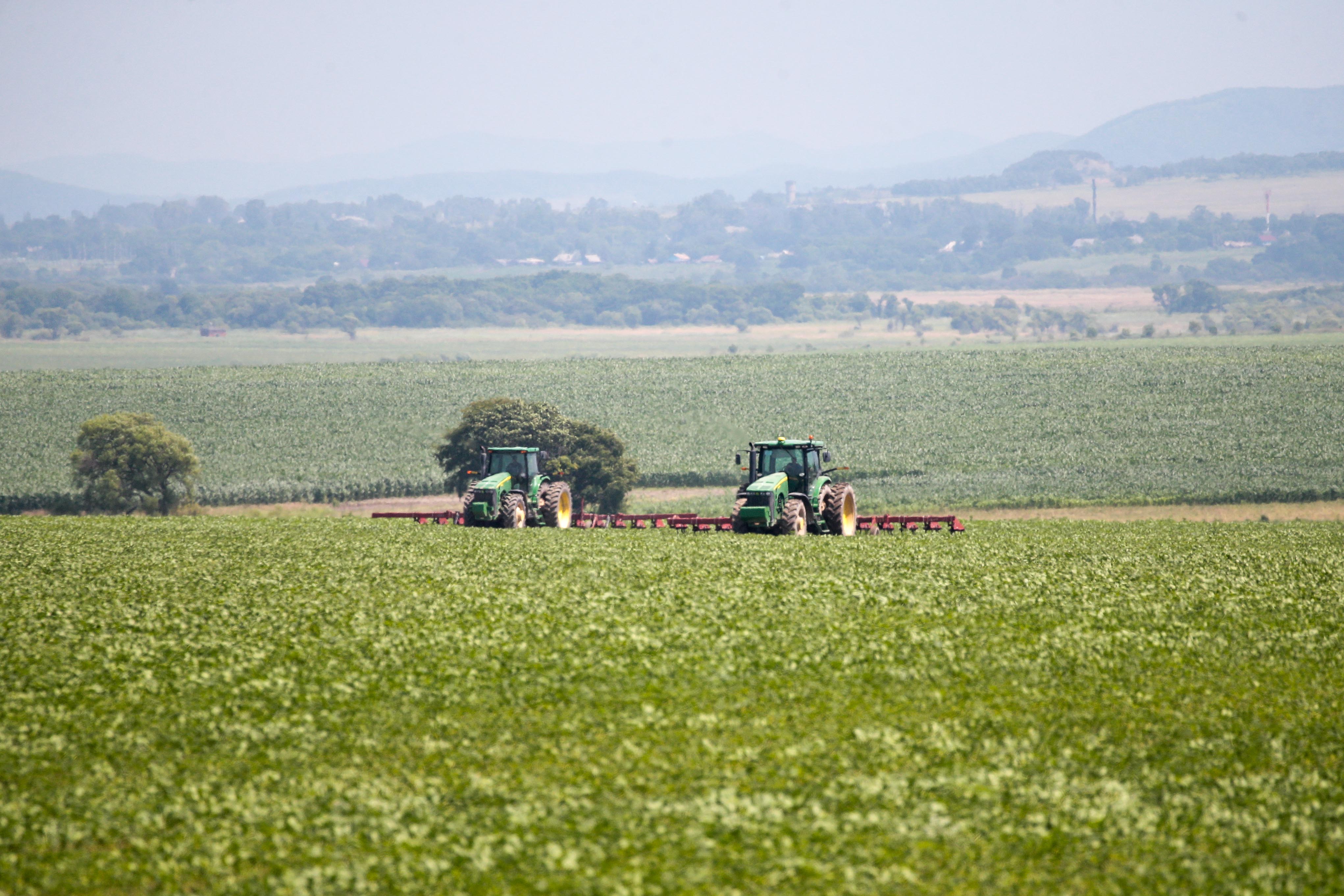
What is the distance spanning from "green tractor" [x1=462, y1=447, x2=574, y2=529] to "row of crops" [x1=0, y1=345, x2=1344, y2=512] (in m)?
28.6

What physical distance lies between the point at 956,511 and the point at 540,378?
5998 centimetres

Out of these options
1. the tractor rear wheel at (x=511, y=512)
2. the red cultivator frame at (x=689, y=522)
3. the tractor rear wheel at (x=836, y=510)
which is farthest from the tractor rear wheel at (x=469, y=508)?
the tractor rear wheel at (x=836, y=510)

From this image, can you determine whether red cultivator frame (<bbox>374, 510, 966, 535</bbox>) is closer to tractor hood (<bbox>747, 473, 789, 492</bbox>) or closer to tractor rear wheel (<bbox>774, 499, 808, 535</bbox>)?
tractor hood (<bbox>747, 473, 789, 492</bbox>)

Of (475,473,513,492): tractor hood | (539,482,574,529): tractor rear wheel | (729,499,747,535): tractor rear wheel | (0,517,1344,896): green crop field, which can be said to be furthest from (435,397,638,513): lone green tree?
(0,517,1344,896): green crop field

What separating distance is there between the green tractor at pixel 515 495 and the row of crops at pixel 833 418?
2857 cm

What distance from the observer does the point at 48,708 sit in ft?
43.5

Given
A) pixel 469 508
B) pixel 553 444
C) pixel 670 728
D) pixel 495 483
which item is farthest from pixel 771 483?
pixel 553 444

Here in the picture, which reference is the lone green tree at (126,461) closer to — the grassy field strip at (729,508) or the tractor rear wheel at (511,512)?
the grassy field strip at (729,508)

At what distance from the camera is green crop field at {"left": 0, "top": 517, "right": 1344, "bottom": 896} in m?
9.66

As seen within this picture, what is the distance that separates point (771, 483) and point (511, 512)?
24.7ft

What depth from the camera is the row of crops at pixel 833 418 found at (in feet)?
212

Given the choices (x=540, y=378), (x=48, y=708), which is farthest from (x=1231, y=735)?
(x=540, y=378)

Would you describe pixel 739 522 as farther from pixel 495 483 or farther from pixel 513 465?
pixel 513 465

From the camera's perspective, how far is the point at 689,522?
31.0 meters
